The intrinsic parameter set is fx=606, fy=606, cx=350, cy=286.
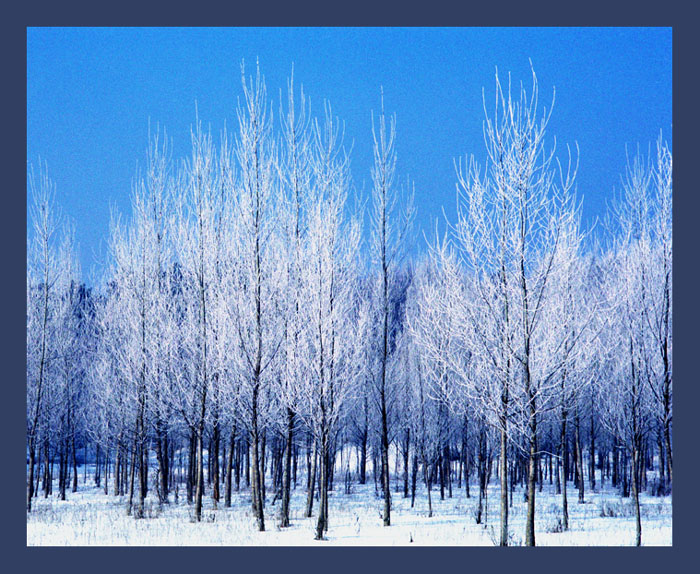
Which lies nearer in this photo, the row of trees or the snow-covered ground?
the row of trees

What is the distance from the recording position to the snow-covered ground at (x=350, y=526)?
10.7 meters

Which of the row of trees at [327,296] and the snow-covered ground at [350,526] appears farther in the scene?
the snow-covered ground at [350,526]

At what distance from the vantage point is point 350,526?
522 inches

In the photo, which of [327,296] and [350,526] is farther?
[350,526]

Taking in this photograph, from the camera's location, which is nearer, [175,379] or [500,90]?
[500,90]

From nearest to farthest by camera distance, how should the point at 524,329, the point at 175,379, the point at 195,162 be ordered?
the point at 524,329, the point at 195,162, the point at 175,379

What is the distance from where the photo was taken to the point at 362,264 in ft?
50.0

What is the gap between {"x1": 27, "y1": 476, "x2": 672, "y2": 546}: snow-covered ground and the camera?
1070 cm

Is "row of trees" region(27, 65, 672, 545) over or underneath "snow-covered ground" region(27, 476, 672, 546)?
over

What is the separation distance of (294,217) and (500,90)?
5.33m

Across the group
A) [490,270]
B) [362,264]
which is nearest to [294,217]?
[362,264]

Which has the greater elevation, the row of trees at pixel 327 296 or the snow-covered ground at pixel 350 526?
the row of trees at pixel 327 296

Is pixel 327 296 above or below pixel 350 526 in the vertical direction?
above

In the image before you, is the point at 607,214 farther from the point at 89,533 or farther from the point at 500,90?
the point at 89,533
